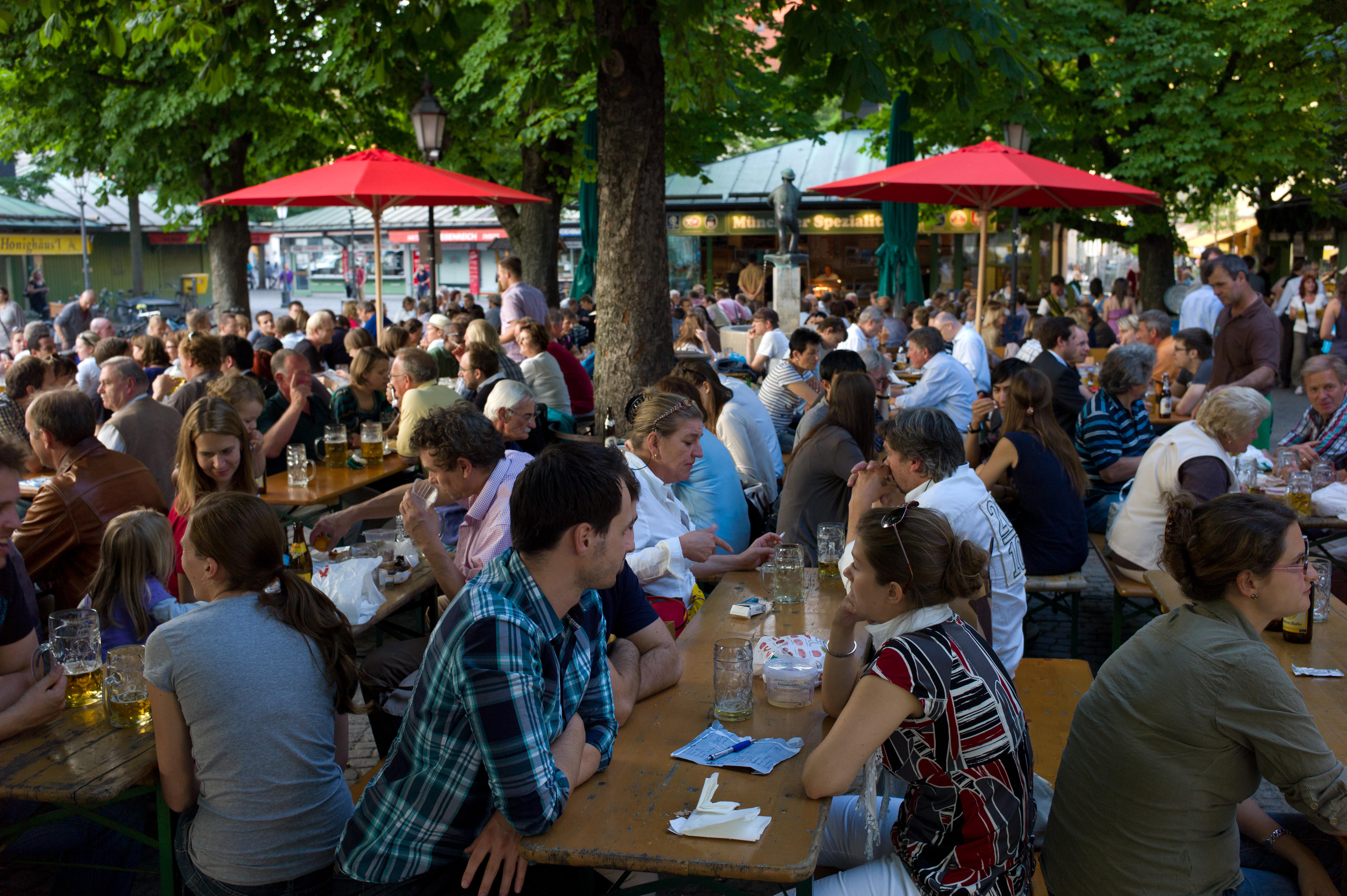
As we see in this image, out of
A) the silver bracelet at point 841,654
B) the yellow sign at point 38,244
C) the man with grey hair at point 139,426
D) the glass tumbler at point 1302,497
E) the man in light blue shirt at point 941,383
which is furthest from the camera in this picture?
the yellow sign at point 38,244

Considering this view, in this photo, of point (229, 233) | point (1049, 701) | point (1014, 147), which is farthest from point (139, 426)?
point (1014, 147)

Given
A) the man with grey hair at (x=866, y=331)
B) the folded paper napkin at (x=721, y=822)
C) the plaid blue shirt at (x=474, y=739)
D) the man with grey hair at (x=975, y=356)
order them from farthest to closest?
the man with grey hair at (x=866, y=331) → the man with grey hair at (x=975, y=356) → the folded paper napkin at (x=721, y=822) → the plaid blue shirt at (x=474, y=739)

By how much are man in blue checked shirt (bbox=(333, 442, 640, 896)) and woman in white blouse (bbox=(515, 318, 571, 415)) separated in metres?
6.20

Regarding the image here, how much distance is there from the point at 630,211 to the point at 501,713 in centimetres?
540

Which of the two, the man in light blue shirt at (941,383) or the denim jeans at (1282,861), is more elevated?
the man in light blue shirt at (941,383)

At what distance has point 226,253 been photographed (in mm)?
15102

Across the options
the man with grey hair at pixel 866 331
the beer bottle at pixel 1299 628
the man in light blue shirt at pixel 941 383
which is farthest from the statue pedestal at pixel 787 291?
the beer bottle at pixel 1299 628

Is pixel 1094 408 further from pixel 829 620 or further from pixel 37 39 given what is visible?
pixel 37 39

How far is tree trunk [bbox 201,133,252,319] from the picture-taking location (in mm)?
14664

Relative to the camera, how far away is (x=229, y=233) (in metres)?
Answer: 15.0

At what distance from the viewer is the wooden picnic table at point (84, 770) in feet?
8.35

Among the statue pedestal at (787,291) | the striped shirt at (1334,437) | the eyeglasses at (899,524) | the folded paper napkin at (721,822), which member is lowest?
the folded paper napkin at (721,822)

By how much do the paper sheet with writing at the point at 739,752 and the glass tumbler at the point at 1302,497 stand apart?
12.8 feet

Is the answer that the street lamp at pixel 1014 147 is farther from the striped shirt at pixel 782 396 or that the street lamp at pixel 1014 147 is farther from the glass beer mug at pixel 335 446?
the glass beer mug at pixel 335 446
